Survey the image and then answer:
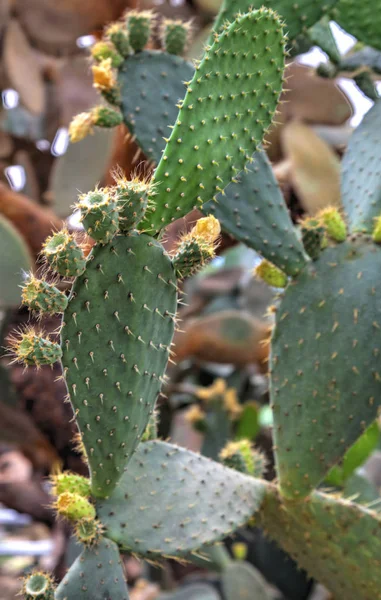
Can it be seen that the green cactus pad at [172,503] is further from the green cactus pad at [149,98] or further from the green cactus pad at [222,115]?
the green cactus pad at [149,98]

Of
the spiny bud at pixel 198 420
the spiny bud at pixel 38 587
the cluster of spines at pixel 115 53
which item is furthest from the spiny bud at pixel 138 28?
the spiny bud at pixel 198 420

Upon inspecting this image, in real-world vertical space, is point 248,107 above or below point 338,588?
above

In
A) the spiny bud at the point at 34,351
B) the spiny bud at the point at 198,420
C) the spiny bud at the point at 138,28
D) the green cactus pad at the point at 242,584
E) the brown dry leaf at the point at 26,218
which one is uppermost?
the spiny bud at the point at 138,28

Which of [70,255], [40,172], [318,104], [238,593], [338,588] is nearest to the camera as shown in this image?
[70,255]

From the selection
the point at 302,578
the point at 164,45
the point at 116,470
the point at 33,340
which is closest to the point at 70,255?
the point at 33,340

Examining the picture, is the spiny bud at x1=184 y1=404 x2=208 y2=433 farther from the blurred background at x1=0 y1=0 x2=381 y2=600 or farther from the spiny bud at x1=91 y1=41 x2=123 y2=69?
the spiny bud at x1=91 y1=41 x2=123 y2=69

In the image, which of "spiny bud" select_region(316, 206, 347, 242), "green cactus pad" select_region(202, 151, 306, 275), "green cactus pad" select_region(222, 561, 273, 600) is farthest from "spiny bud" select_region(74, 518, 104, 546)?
"green cactus pad" select_region(222, 561, 273, 600)

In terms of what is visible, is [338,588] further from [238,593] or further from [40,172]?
[40,172]
